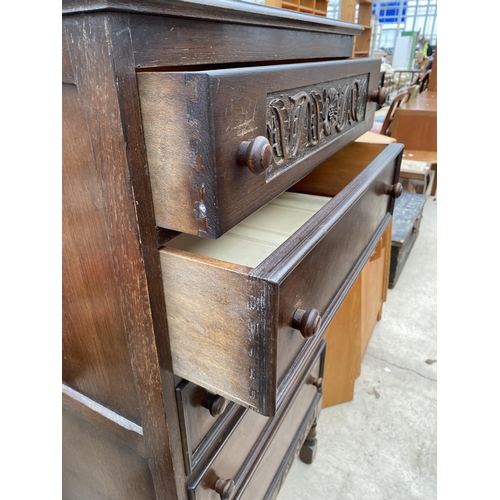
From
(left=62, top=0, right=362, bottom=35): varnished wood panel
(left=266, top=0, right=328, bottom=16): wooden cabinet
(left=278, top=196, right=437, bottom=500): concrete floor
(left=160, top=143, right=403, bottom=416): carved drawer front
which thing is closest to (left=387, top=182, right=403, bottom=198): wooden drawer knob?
(left=160, top=143, right=403, bottom=416): carved drawer front

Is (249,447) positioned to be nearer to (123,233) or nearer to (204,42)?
(123,233)

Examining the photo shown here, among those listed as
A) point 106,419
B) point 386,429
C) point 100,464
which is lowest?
point 386,429

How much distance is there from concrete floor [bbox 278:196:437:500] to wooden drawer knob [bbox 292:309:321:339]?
2.43 ft

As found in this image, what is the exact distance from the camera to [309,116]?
438 mm

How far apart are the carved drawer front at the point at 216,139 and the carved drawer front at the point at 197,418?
20 cm

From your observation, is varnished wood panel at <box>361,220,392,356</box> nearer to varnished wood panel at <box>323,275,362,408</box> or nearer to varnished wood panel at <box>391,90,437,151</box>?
varnished wood panel at <box>323,275,362,408</box>

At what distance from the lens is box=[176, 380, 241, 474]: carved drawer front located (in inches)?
16.0

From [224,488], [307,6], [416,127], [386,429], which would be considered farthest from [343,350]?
[307,6]

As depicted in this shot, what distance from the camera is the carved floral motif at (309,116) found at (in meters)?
0.37

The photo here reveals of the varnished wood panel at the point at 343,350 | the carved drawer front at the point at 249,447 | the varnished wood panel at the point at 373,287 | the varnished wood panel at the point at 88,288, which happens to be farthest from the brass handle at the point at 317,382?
the varnished wood panel at the point at 88,288

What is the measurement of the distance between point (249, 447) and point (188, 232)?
40 cm

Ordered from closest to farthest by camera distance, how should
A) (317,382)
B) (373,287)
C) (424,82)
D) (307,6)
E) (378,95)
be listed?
(378,95) → (317,382) → (373,287) → (307,6) → (424,82)

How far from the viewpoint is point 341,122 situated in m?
0.55
